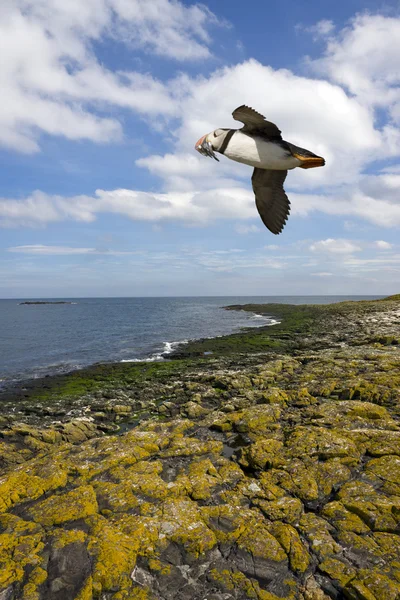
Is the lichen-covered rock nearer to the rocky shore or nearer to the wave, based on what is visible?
the rocky shore

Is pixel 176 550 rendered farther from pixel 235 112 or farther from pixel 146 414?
pixel 146 414

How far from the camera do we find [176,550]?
6352 millimetres

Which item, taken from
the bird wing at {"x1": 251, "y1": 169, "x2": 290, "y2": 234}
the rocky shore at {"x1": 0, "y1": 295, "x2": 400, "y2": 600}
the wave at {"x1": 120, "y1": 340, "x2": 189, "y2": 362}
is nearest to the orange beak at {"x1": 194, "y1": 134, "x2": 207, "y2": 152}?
the bird wing at {"x1": 251, "y1": 169, "x2": 290, "y2": 234}

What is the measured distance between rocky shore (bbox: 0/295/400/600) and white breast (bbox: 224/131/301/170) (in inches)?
244

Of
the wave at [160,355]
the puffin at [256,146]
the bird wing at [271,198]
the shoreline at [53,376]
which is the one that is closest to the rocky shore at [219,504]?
the bird wing at [271,198]

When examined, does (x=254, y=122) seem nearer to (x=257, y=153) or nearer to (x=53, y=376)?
(x=257, y=153)

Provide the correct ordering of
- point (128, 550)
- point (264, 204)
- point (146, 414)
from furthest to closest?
point (146, 414), point (128, 550), point (264, 204)

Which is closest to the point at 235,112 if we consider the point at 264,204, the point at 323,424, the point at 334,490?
the point at 264,204

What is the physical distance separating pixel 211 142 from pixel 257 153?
0.40 metres

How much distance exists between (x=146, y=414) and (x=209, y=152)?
1582cm

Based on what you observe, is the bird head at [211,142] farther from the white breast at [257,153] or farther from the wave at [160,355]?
the wave at [160,355]

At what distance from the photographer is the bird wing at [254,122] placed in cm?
289

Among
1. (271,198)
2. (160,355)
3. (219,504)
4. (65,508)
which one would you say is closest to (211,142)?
(271,198)

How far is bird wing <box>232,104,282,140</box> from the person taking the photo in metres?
2.89
